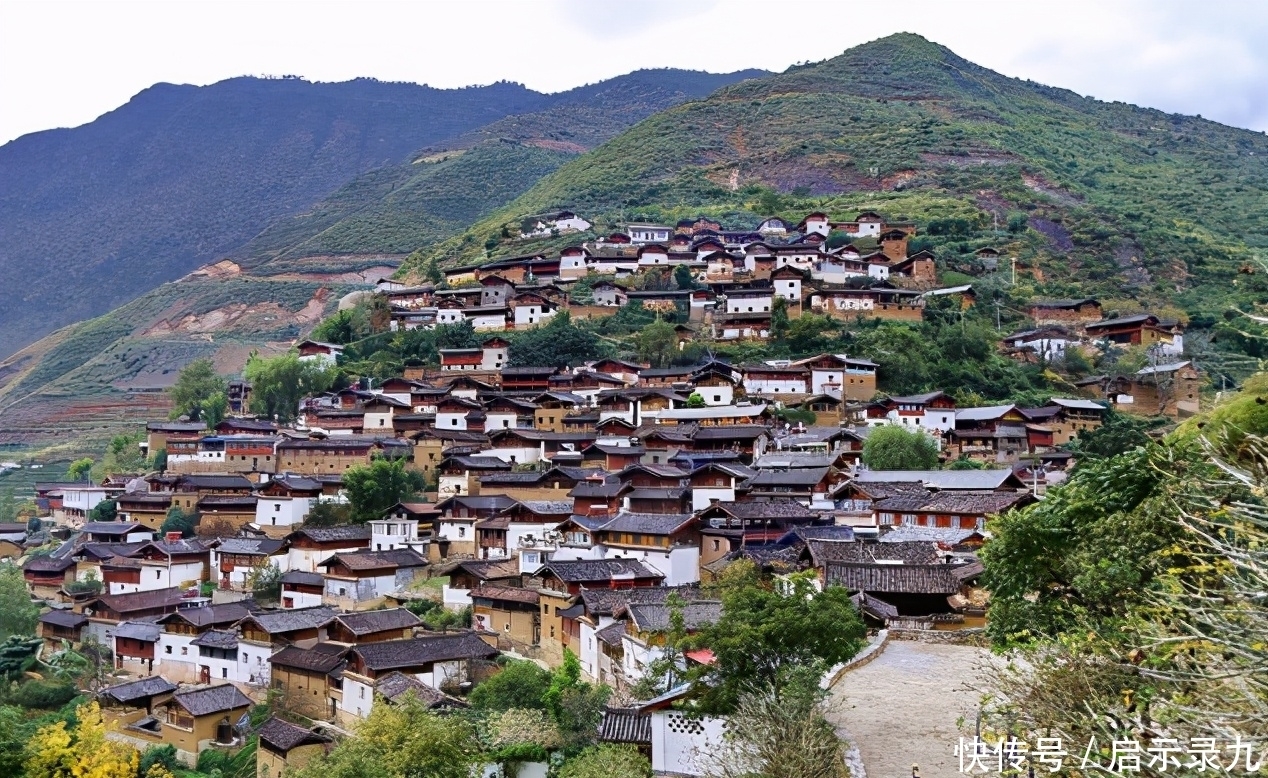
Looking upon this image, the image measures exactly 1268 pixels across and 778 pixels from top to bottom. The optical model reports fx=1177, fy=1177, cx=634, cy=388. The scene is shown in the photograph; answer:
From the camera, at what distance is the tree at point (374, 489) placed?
38.8 metres

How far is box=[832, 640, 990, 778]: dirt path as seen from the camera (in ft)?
44.3

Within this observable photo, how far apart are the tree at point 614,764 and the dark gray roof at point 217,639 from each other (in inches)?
657

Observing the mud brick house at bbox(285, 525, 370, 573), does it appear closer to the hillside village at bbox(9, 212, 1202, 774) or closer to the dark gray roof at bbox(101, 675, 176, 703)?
the hillside village at bbox(9, 212, 1202, 774)

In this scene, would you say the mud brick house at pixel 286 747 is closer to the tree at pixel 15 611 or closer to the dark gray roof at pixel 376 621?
the dark gray roof at pixel 376 621

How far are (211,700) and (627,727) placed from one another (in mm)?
15423

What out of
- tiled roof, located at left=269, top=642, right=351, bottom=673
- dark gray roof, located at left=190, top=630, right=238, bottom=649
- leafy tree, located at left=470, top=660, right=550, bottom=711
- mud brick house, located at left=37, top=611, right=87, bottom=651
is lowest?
mud brick house, located at left=37, top=611, right=87, bottom=651

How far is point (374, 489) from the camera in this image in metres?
38.9

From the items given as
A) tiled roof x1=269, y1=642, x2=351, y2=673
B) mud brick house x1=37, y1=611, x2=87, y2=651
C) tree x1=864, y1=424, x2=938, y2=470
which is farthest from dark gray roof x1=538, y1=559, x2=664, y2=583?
mud brick house x1=37, y1=611, x2=87, y2=651

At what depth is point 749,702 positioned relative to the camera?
1412cm

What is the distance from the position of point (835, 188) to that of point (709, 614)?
2756 inches

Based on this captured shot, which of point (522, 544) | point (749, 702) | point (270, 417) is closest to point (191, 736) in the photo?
point (522, 544)

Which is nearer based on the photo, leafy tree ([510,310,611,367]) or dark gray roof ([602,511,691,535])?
dark gray roof ([602,511,691,535])

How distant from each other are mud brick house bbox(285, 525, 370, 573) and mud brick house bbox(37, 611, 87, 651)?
642 cm

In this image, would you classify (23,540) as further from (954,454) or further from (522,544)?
(954,454)
